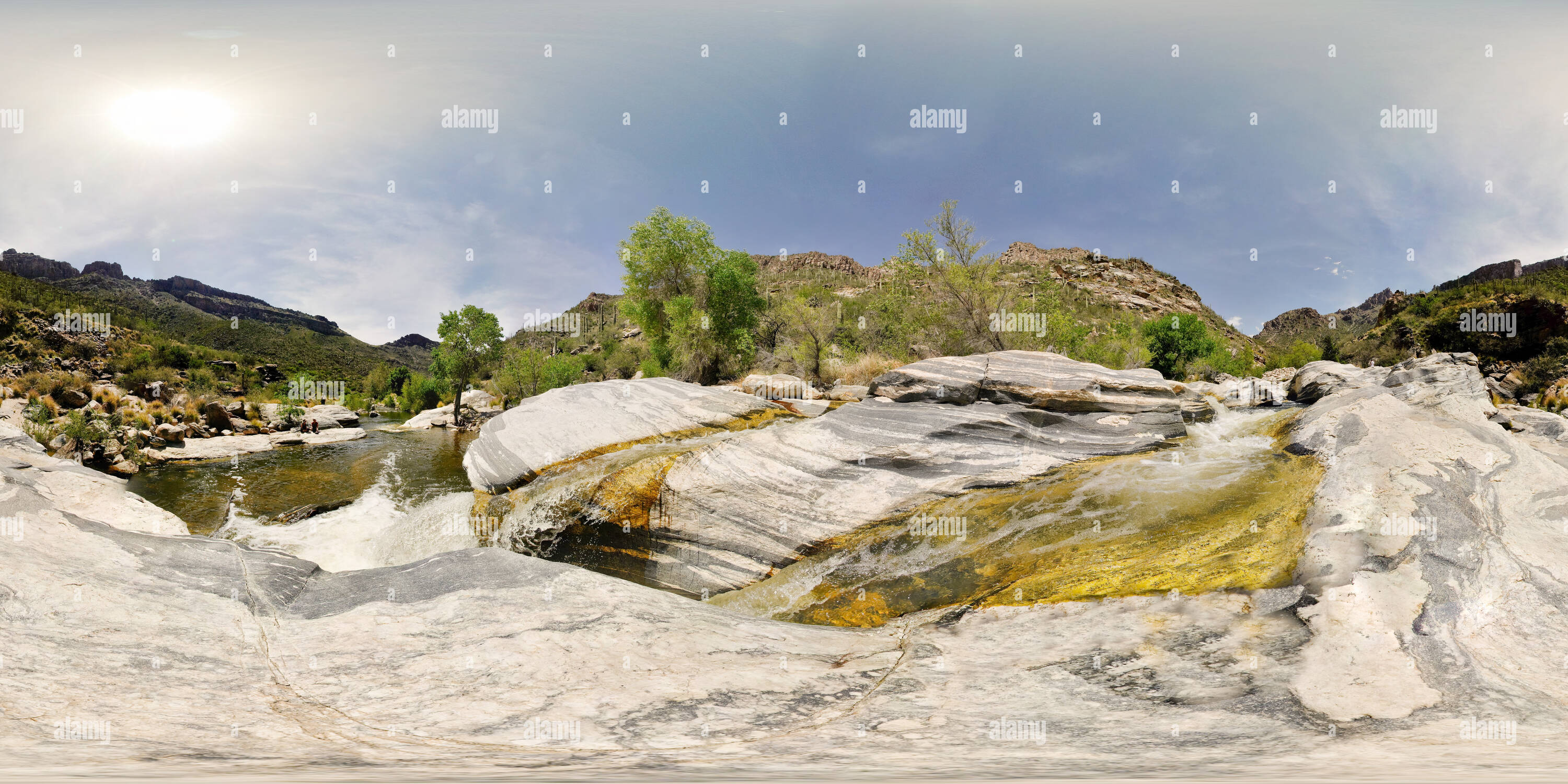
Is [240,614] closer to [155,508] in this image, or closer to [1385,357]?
[155,508]

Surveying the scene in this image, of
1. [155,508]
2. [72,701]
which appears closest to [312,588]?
[72,701]

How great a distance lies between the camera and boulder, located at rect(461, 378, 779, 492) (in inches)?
533

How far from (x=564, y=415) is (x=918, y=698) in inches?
516

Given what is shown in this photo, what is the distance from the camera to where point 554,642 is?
4988mm

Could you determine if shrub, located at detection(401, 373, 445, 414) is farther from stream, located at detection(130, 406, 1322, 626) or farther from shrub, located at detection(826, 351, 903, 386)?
stream, located at detection(130, 406, 1322, 626)

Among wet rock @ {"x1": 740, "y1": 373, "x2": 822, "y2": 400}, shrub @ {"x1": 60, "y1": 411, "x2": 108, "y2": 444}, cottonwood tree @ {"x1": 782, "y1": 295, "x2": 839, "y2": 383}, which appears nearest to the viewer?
shrub @ {"x1": 60, "y1": 411, "x2": 108, "y2": 444}

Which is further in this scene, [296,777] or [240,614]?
[240,614]

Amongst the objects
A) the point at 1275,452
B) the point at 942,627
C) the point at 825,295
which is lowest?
the point at 942,627

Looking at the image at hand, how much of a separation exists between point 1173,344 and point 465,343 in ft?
227

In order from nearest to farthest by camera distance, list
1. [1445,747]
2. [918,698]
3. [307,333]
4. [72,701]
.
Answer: [1445,747] < [72,701] < [918,698] < [307,333]

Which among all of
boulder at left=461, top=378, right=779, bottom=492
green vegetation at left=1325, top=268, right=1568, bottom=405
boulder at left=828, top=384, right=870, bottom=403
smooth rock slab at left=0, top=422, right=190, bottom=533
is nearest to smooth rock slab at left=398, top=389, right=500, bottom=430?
boulder at left=461, top=378, right=779, bottom=492

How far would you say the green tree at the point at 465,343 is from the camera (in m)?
47.5

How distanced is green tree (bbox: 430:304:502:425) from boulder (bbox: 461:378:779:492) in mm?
37483

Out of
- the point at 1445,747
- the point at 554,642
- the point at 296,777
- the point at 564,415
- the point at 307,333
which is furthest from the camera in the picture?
the point at 307,333
